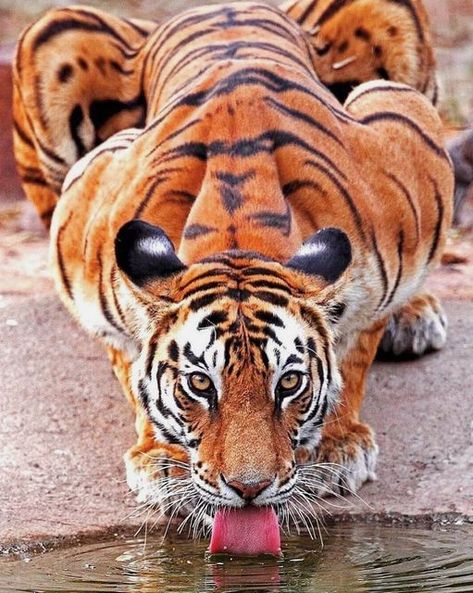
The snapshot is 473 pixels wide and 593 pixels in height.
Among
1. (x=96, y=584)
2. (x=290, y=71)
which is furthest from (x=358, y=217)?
(x=96, y=584)

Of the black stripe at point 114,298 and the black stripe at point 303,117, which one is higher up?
the black stripe at point 303,117

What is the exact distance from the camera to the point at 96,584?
3.74 m

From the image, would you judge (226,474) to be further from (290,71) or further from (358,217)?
(290,71)

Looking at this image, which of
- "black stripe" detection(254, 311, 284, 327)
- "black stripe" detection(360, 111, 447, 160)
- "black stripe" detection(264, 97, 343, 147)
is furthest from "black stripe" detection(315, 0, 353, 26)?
"black stripe" detection(254, 311, 284, 327)

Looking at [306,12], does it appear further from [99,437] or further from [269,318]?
[269,318]

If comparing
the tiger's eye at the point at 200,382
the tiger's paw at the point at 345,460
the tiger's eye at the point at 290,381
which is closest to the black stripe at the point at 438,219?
the tiger's paw at the point at 345,460

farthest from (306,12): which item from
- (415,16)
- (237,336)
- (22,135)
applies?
(237,336)

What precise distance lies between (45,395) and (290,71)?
1457mm

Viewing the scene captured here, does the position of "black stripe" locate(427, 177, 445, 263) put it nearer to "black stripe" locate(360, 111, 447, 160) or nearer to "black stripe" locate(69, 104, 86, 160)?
"black stripe" locate(360, 111, 447, 160)

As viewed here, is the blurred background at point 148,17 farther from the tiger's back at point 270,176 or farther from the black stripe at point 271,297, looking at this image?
the black stripe at point 271,297

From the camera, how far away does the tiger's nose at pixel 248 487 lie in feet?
12.1

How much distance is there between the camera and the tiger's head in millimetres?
3727

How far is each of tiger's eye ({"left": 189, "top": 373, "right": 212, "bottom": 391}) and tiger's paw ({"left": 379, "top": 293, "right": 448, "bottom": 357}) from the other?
190 centimetres

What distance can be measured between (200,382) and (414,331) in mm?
1918
